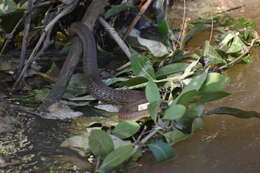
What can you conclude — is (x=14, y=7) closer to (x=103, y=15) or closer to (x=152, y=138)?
(x=103, y=15)

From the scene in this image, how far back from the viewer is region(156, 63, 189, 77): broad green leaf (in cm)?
330

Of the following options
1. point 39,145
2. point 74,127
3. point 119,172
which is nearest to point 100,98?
point 74,127

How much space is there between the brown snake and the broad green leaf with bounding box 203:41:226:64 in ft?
1.98

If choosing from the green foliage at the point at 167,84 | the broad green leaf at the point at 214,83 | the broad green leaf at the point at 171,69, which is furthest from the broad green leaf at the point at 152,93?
the broad green leaf at the point at 171,69

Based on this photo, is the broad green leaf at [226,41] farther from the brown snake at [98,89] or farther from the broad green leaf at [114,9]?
the brown snake at [98,89]

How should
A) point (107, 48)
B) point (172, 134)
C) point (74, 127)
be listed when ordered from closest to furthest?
1. point (172, 134)
2. point (74, 127)
3. point (107, 48)

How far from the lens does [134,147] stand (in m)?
2.50

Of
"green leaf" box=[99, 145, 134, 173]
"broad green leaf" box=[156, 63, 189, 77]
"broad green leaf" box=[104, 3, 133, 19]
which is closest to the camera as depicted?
"green leaf" box=[99, 145, 134, 173]

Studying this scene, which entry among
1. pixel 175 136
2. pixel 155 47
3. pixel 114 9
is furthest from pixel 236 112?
pixel 114 9

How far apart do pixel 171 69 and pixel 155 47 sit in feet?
1.55

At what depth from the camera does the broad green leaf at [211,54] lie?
344cm

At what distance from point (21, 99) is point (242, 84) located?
1393mm

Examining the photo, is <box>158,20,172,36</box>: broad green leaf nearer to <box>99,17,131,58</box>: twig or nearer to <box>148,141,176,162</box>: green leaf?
<box>99,17,131,58</box>: twig

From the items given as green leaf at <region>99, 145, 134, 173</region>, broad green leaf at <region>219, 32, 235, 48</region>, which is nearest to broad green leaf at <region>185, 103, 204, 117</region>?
green leaf at <region>99, 145, 134, 173</region>
